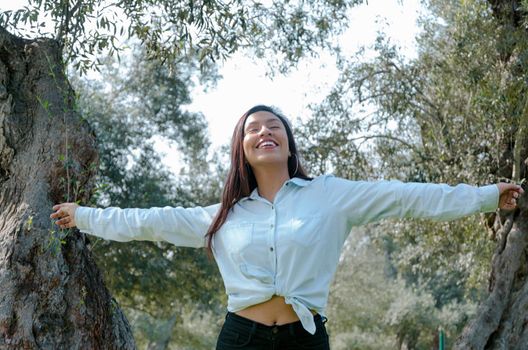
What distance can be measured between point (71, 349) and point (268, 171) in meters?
1.93

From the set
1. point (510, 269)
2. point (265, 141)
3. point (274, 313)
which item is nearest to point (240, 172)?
point (265, 141)

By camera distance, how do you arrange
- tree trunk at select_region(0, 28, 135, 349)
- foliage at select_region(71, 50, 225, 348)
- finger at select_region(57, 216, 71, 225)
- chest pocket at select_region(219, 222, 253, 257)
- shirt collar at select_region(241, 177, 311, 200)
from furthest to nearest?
1. foliage at select_region(71, 50, 225, 348)
2. tree trunk at select_region(0, 28, 135, 349)
3. finger at select_region(57, 216, 71, 225)
4. shirt collar at select_region(241, 177, 311, 200)
5. chest pocket at select_region(219, 222, 253, 257)

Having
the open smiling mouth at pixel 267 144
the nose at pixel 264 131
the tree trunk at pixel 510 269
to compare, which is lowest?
the tree trunk at pixel 510 269

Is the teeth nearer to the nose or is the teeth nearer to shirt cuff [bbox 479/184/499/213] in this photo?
the nose

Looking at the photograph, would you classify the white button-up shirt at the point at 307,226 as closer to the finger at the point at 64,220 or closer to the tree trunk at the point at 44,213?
the finger at the point at 64,220

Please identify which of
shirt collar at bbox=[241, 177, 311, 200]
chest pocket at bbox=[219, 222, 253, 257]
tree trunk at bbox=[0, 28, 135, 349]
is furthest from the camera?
tree trunk at bbox=[0, 28, 135, 349]

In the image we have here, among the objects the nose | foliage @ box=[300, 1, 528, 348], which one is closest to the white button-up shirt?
the nose

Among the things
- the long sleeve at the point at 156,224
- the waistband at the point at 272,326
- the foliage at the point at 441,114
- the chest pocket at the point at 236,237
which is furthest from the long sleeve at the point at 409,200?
the foliage at the point at 441,114

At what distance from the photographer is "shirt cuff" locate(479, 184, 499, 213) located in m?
3.34

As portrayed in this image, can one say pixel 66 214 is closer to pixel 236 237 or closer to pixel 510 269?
pixel 236 237

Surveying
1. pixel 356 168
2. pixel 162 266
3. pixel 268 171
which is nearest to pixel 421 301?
pixel 162 266

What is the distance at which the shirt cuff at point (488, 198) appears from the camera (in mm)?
3336

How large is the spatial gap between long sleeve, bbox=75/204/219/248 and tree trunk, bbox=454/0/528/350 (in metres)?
7.88

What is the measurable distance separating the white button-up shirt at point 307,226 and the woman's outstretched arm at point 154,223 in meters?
0.13
